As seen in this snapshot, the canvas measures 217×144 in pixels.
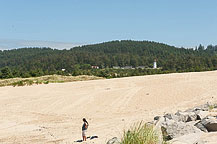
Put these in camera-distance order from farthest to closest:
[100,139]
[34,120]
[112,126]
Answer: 1. [34,120]
2. [112,126]
3. [100,139]

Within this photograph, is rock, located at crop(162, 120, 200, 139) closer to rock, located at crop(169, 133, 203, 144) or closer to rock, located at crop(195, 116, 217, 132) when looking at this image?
rock, located at crop(169, 133, 203, 144)

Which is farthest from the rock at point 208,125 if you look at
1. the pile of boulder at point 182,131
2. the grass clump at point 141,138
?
the grass clump at point 141,138

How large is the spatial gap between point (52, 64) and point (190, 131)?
4364 inches

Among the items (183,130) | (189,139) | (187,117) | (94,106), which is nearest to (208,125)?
(183,130)

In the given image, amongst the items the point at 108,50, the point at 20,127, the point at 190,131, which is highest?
the point at 108,50

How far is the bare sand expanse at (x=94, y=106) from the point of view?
1270cm

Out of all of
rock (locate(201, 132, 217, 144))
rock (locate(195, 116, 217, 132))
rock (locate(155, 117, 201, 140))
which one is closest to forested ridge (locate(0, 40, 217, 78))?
rock (locate(195, 116, 217, 132))

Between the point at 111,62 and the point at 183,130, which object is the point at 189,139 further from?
the point at 111,62

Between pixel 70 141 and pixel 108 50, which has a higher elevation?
pixel 108 50

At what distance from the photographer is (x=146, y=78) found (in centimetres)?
3008

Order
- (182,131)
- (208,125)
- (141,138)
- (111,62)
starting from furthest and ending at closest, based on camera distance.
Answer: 1. (111,62)
2. (208,125)
3. (182,131)
4. (141,138)

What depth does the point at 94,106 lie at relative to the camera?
776 inches

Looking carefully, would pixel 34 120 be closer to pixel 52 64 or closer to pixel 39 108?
pixel 39 108

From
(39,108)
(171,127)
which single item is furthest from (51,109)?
(171,127)
